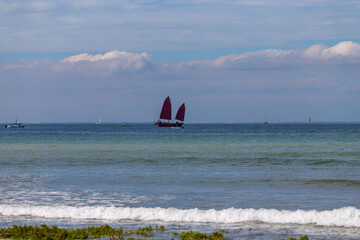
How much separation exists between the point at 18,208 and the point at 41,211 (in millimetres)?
1199

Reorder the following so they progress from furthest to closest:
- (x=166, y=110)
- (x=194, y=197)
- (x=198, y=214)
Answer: (x=166, y=110) < (x=194, y=197) < (x=198, y=214)

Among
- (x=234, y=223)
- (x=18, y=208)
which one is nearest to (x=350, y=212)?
(x=234, y=223)

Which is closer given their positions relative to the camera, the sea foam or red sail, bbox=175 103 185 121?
the sea foam

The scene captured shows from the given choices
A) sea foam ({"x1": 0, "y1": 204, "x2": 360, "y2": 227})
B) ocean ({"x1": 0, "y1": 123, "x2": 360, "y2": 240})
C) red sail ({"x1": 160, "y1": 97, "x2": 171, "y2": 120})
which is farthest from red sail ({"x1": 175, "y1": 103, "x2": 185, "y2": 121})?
sea foam ({"x1": 0, "y1": 204, "x2": 360, "y2": 227})

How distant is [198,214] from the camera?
17.1 m

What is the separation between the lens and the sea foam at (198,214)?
1619 cm

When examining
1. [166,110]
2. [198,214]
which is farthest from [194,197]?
[166,110]

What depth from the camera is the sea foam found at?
637 inches

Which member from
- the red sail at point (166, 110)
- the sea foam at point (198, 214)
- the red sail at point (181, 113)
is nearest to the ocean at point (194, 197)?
the sea foam at point (198, 214)

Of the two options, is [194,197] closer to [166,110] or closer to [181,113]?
[166,110]

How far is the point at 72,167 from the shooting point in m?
36.2

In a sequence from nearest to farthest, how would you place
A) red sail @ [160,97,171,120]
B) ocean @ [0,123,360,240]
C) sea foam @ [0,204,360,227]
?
ocean @ [0,123,360,240]
sea foam @ [0,204,360,227]
red sail @ [160,97,171,120]

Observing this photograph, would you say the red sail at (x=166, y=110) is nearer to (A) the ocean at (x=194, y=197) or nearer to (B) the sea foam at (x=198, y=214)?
(A) the ocean at (x=194, y=197)

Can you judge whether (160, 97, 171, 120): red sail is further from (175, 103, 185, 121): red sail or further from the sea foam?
the sea foam
